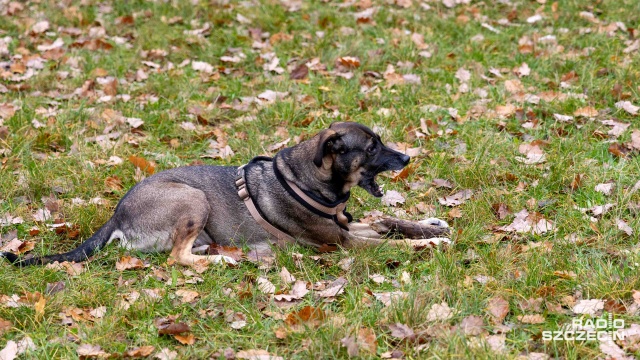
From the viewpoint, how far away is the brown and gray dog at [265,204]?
5.43m

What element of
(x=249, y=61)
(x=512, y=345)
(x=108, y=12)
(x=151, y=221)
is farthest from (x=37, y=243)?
(x=108, y=12)

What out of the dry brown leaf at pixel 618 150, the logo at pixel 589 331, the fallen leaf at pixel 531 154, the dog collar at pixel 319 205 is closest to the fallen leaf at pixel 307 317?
the logo at pixel 589 331

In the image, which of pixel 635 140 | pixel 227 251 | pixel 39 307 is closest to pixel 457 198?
pixel 635 140

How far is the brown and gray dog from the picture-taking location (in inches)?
214

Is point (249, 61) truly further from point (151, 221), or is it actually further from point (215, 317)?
point (215, 317)

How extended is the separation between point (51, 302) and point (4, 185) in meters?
2.25

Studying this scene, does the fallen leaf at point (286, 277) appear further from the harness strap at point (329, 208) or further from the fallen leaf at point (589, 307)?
the fallen leaf at point (589, 307)

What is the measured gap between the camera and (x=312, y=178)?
218 inches

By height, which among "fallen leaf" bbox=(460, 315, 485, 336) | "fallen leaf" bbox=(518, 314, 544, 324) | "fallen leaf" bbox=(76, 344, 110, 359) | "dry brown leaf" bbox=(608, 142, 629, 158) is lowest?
"dry brown leaf" bbox=(608, 142, 629, 158)

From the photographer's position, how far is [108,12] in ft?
35.7

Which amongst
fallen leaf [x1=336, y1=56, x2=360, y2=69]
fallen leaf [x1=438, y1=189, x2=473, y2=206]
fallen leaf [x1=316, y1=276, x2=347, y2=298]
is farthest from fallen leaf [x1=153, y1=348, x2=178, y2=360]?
fallen leaf [x1=336, y1=56, x2=360, y2=69]

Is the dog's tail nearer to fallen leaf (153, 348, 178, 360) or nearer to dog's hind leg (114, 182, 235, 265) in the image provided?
dog's hind leg (114, 182, 235, 265)

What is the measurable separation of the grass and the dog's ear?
71 centimetres

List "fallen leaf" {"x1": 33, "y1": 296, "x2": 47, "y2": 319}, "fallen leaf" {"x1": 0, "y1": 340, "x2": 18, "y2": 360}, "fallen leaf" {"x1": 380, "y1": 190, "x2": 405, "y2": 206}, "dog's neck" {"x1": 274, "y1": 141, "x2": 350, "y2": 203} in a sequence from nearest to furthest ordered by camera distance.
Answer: "fallen leaf" {"x1": 0, "y1": 340, "x2": 18, "y2": 360}, "fallen leaf" {"x1": 33, "y1": 296, "x2": 47, "y2": 319}, "dog's neck" {"x1": 274, "y1": 141, "x2": 350, "y2": 203}, "fallen leaf" {"x1": 380, "y1": 190, "x2": 405, "y2": 206}
